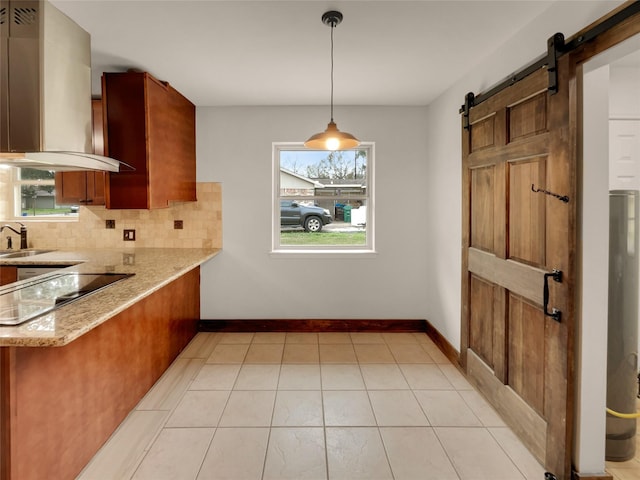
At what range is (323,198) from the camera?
422 cm

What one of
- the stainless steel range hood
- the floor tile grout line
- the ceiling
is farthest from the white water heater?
the stainless steel range hood

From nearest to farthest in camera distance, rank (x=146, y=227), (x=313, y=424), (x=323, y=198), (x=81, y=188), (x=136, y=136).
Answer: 1. (x=313, y=424)
2. (x=136, y=136)
3. (x=81, y=188)
4. (x=146, y=227)
5. (x=323, y=198)

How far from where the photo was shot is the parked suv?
13.9ft

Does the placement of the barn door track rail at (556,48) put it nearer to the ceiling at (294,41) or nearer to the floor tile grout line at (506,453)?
the ceiling at (294,41)

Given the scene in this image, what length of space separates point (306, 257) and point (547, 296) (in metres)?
2.58

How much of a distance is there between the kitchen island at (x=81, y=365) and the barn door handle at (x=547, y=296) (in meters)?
2.04

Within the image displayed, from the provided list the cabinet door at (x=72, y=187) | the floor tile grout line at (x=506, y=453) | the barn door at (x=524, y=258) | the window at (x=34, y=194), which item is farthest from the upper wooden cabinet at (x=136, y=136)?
the floor tile grout line at (x=506, y=453)

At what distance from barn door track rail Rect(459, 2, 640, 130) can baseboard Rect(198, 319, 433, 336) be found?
2470 millimetres

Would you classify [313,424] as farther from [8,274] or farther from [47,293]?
[8,274]

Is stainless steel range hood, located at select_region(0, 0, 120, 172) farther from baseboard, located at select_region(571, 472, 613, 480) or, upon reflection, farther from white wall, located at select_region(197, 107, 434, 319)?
baseboard, located at select_region(571, 472, 613, 480)

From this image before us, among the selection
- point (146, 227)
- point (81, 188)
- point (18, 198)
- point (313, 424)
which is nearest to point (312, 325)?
point (313, 424)

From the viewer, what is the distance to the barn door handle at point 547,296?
184 cm

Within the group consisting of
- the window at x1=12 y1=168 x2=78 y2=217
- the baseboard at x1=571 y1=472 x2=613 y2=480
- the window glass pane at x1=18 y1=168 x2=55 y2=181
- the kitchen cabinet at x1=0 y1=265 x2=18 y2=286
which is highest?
the window glass pane at x1=18 y1=168 x2=55 y2=181

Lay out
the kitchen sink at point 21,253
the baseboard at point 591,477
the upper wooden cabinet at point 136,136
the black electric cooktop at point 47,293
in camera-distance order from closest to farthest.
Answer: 1. the black electric cooktop at point 47,293
2. the baseboard at point 591,477
3. the upper wooden cabinet at point 136,136
4. the kitchen sink at point 21,253
